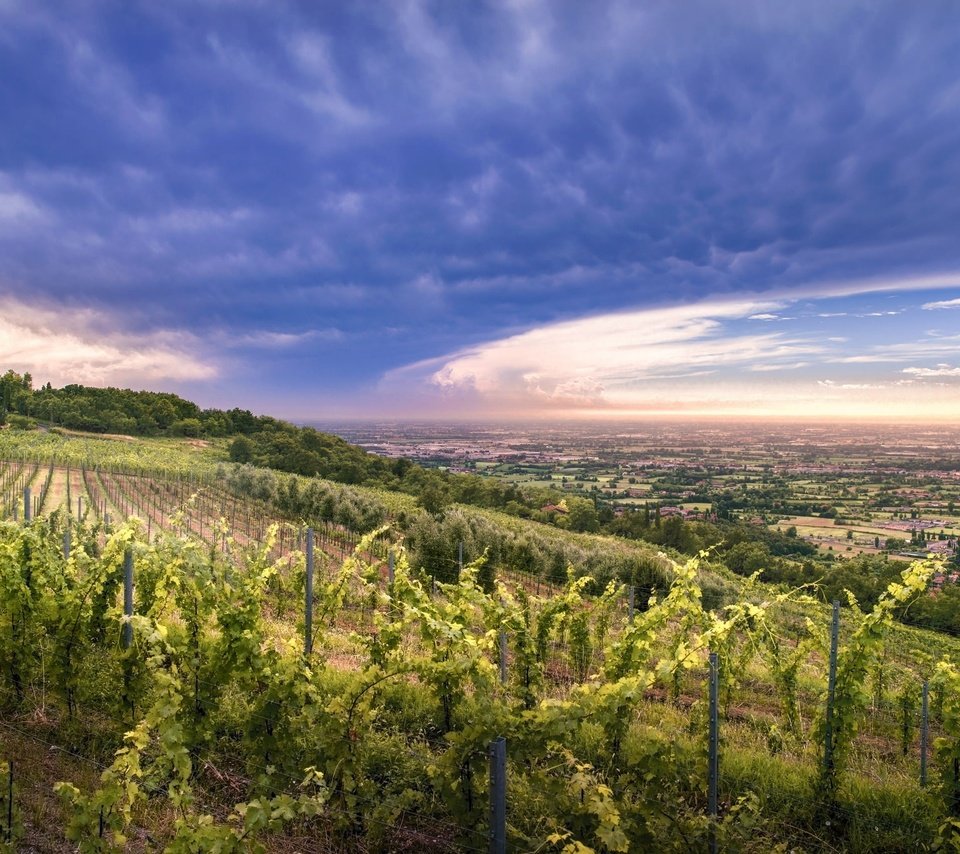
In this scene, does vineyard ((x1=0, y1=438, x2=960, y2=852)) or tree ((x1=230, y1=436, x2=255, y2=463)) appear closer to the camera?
vineyard ((x1=0, y1=438, x2=960, y2=852))

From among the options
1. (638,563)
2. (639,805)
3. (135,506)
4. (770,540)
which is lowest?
(770,540)

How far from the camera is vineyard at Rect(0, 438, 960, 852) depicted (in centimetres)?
386

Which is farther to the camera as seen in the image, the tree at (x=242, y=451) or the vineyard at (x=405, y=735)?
the tree at (x=242, y=451)

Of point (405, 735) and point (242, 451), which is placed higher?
point (405, 735)

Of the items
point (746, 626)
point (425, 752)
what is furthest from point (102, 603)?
point (746, 626)

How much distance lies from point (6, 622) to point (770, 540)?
66801 millimetres

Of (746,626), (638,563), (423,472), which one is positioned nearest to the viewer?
(746,626)

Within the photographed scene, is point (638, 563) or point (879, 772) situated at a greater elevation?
point (879, 772)

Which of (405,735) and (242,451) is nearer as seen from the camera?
(405,735)

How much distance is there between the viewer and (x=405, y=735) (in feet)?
20.3

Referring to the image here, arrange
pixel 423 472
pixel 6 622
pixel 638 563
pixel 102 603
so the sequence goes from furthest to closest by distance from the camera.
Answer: pixel 423 472, pixel 638 563, pixel 102 603, pixel 6 622

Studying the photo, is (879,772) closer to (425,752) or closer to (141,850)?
(425,752)

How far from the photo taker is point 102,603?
743cm

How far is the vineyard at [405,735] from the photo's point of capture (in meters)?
3.86
